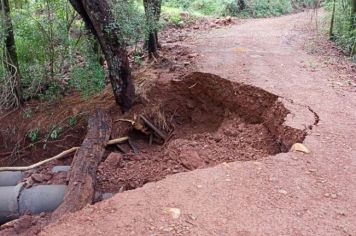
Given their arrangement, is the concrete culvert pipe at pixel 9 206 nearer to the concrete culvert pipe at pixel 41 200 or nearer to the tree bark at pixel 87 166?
the concrete culvert pipe at pixel 41 200

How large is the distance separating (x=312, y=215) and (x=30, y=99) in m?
6.52

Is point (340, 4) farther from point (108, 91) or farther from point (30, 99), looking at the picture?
point (30, 99)

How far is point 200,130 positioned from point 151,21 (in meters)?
2.68

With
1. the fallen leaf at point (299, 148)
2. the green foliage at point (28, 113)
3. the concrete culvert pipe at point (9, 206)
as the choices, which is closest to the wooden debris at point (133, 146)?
the green foliage at point (28, 113)

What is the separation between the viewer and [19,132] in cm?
750

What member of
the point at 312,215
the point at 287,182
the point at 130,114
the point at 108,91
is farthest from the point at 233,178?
the point at 108,91

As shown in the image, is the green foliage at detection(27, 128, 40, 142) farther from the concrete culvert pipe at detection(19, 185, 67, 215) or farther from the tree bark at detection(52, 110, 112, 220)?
the concrete culvert pipe at detection(19, 185, 67, 215)

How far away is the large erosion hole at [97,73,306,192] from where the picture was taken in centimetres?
559

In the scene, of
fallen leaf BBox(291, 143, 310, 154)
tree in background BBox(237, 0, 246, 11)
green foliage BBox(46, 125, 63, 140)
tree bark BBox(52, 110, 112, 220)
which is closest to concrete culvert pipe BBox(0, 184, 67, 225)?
tree bark BBox(52, 110, 112, 220)

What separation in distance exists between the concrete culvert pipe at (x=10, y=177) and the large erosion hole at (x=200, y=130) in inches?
55.4

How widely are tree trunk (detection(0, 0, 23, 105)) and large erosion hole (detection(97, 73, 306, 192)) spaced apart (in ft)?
7.31

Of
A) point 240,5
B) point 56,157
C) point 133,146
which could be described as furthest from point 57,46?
point 240,5

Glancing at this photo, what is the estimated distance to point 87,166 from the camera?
557cm

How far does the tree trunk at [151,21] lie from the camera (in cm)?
822
